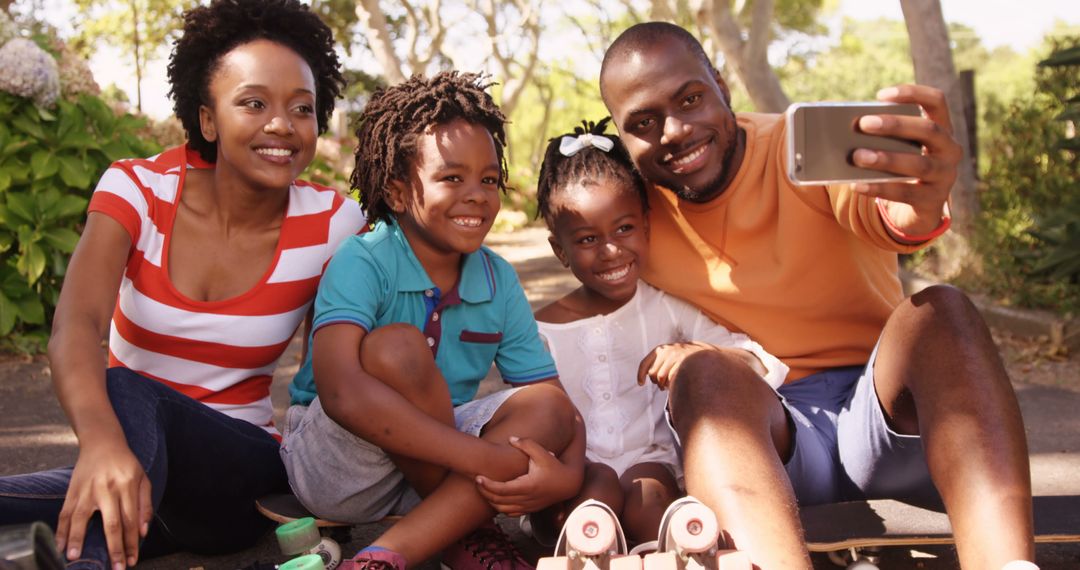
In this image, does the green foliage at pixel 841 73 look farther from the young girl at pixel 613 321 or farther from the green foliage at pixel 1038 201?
the young girl at pixel 613 321

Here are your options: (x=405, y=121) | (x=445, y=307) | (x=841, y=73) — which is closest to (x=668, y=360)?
(x=445, y=307)

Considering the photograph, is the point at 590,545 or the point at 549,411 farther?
the point at 549,411

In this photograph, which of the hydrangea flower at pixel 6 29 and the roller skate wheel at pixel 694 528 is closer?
the roller skate wheel at pixel 694 528

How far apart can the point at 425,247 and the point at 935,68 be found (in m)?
4.82

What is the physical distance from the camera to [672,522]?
1727 millimetres

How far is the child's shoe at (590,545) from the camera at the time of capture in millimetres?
1755

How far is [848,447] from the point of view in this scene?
2.24 m

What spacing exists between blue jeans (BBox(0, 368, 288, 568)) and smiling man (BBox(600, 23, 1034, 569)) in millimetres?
1086

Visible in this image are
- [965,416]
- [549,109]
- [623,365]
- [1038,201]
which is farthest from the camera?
[549,109]

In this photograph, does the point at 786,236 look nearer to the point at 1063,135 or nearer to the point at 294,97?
the point at 294,97

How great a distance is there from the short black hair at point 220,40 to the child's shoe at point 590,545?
1.44 meters

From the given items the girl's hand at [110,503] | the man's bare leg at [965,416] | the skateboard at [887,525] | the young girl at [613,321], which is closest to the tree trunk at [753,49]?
the young girl at [613,321]

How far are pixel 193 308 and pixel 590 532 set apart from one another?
123 cm

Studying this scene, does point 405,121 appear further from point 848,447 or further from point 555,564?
point 848,447
